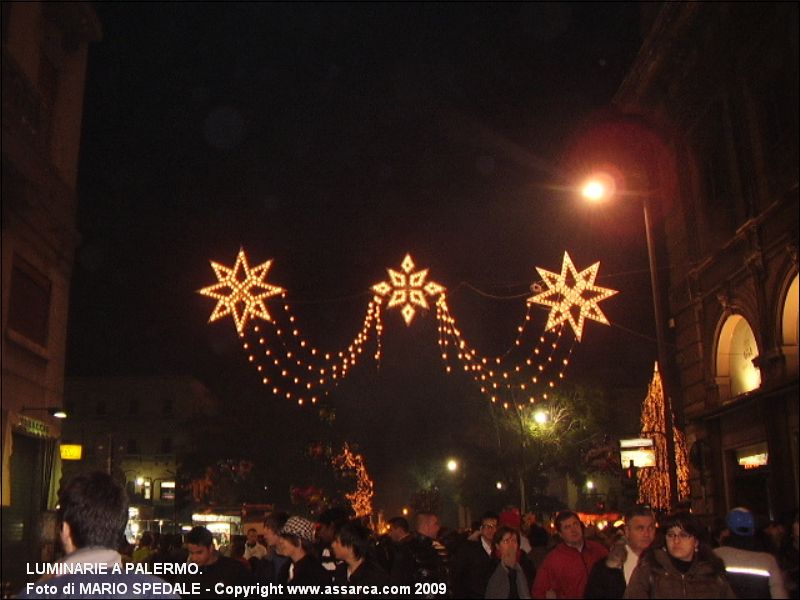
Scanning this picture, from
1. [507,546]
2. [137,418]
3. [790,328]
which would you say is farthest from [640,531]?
[137,418]

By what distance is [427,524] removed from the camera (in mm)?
11016

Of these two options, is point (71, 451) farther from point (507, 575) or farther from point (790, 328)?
point (507, 575)

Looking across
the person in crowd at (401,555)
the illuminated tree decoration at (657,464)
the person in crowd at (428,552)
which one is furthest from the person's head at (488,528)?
the illuminated tree decoration at (657,464)

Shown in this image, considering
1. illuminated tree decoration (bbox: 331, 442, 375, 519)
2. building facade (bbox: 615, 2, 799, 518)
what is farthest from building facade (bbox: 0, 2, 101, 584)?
illuminated tree decoration (bbox: 331, 442, 375, 519)

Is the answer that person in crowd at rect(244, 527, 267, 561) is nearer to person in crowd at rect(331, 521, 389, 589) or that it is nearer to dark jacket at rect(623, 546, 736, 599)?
person in crowd at rect(331, 521, 389, 589)

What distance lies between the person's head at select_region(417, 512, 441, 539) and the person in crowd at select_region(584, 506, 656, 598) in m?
3.42

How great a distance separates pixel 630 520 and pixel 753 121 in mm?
11339

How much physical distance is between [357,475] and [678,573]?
154ft

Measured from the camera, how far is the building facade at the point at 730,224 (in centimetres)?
1571

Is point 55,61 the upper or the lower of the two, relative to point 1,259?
upper

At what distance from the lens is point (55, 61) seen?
22750mm

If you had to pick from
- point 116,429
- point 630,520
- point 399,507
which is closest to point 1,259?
point 630,520

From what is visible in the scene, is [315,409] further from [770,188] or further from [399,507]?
[399,507]

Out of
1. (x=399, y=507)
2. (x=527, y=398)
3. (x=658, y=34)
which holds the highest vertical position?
(x=658, y=34)
